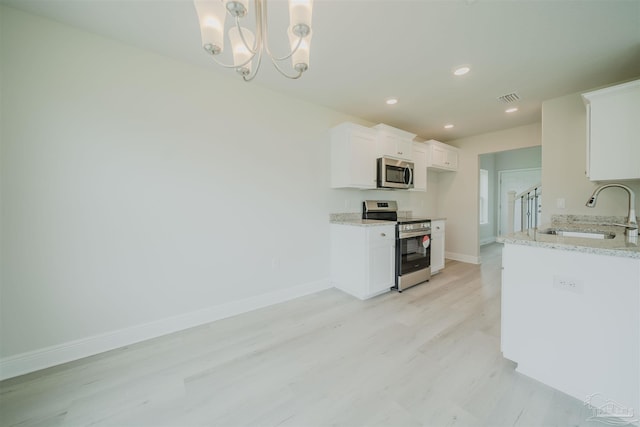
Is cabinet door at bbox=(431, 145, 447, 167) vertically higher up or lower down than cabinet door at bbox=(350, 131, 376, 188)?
higher up

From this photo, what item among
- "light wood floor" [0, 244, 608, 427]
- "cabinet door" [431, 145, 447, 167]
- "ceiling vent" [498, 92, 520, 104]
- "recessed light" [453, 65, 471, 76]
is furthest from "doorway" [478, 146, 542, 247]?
"light wood floor" [0, 244, 608, 427]

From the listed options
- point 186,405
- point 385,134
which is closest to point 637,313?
point 186,405

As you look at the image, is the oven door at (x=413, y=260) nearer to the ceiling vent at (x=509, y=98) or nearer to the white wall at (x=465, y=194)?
the white wall at (x=465, y=194)

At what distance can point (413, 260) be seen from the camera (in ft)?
10.9

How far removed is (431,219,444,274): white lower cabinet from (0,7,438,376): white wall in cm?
237

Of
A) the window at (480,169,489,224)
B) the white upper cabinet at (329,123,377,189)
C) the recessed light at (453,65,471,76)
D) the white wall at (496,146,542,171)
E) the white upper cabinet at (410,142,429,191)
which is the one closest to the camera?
the recessed light at (453,65,471,76)

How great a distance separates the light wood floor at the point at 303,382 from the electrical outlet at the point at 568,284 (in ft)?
2.18

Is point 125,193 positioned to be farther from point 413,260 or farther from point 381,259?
point 413,260

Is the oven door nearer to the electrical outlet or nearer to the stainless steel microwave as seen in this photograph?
the stainless steel microwave

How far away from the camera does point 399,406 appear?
4.53 ft

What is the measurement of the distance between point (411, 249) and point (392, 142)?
63.1 inches

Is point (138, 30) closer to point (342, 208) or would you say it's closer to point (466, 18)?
point (466, 18)

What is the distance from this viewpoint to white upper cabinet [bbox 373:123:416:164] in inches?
135

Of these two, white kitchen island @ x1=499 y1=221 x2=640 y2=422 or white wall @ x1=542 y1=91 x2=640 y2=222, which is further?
white wall @ x1=542 y1=91 x2=640 y2=222
